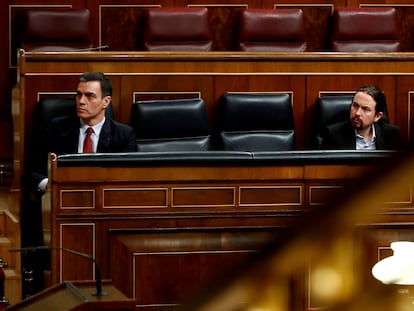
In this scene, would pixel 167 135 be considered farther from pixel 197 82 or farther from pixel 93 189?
pixel 93 189

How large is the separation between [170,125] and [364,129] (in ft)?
1.92

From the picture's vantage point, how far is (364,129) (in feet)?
10.0

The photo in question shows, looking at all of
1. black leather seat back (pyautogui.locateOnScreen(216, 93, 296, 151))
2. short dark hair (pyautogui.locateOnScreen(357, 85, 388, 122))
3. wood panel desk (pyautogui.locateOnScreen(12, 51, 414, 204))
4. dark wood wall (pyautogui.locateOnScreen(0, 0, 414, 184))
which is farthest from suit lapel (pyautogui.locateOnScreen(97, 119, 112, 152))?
dark wood wall (pyautogui.locateOnScreen(0, 0, 414, 184))

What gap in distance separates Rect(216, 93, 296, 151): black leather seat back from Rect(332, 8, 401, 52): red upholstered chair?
0.99 m

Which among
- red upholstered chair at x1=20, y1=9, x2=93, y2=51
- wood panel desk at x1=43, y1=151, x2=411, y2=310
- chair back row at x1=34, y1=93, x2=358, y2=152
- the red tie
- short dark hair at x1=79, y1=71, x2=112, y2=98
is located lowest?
wood panel desk at x1=43, y1=151, x2=411, y2=310

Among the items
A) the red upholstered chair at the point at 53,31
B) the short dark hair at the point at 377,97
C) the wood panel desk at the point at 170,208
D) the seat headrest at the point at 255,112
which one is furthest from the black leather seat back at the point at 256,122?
the red upholstered chair at the point at 53,31

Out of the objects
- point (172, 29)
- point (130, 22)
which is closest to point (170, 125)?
point (172, 29)

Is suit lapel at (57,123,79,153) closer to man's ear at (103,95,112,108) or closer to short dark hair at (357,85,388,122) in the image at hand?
man's ear at (103,95,112,108)

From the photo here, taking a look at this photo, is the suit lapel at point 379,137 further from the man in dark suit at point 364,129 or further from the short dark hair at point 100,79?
the short dark hair at point 100,79

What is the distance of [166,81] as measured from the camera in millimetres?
3283

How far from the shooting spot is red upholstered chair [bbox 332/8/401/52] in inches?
163

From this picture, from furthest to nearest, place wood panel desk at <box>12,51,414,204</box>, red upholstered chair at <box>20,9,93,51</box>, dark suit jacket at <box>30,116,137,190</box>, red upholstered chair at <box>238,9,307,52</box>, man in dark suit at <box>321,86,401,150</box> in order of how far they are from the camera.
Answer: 1. red upholstered chair at <box>238,9,307,52</box>
2. red upholstered chair at <box>20,9,93,51</box>
3. wood panel desk at <box>12,51,414,204</box>
4. man in dark suit at <box>321,86,401,150</box>
5. dark suit jacket at <box>30,116,137,190</box>

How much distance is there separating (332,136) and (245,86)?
416 mm

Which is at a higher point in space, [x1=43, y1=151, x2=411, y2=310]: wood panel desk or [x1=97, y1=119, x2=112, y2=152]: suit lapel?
[x1=97, y1=119, x2=112, y2=152]: suit lapel
